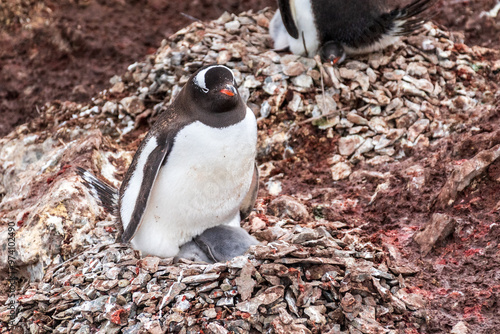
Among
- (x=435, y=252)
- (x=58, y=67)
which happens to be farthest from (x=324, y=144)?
(x=58, y=67)

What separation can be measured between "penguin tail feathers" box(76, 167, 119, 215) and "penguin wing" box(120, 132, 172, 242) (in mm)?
316

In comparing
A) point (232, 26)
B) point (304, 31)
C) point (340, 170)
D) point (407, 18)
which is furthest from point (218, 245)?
point (232, 26)

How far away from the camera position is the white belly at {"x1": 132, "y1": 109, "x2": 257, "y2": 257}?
292cm

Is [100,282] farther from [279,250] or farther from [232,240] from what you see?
[279,250]

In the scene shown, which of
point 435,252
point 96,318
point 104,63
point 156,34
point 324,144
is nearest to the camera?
point 96,318

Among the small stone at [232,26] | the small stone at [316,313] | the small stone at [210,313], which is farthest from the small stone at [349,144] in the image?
the small stone at [210,313]

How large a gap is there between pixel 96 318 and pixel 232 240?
0.75 m

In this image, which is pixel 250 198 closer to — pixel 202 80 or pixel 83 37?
pixel 202 80

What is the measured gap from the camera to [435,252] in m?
3.05

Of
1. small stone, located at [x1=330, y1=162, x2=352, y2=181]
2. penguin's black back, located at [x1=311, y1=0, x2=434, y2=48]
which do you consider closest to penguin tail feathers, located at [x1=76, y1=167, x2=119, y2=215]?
small stone, located at [x1=330, y1=162, x2=352, y2=181]

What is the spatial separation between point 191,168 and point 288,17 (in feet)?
8.08

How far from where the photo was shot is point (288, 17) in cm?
498

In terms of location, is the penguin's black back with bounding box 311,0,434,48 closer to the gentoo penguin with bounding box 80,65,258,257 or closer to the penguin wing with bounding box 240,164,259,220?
the penguin wing with bounding box 240,164,259,220

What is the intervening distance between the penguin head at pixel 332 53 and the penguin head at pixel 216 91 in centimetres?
219
